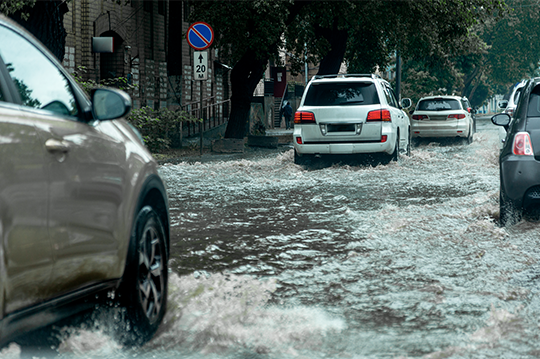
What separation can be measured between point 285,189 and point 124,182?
766 centimetres

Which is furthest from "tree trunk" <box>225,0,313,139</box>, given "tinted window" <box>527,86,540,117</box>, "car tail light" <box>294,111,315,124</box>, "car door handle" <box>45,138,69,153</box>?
"car door handle" <box>45,138,69,153</box>

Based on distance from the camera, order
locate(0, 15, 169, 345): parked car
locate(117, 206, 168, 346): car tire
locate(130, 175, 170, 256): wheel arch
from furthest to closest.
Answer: locate(130, 175, 170, 256): wheel arch, locate(117, 206, 168, 346): car tire, locate(0, 15, 169, 345): parked car

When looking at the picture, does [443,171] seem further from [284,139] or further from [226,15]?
[284,139]

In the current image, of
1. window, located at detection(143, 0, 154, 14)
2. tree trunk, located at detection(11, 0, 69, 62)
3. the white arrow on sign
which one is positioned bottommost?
the white arrow on sign

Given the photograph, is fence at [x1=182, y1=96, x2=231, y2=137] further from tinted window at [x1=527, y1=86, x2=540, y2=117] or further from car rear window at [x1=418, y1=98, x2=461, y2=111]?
tinted window at [x1=527, y1=86, x2=540, y2=117]

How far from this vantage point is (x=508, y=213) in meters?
7.23

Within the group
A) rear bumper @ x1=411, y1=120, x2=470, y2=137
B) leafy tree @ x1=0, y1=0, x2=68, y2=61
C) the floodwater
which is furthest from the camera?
rear bumper @ x1=411, y1=120, x2=470, y2=137

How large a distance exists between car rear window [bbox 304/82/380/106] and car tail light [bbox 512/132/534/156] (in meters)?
7.09

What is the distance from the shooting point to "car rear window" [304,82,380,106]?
1434cm

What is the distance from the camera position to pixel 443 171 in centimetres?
1405

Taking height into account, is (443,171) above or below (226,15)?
below

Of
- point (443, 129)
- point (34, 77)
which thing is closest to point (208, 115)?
point (443, 129)

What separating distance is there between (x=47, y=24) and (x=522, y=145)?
9577 millimetres

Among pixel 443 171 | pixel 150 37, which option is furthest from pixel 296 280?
pixel 150 37
